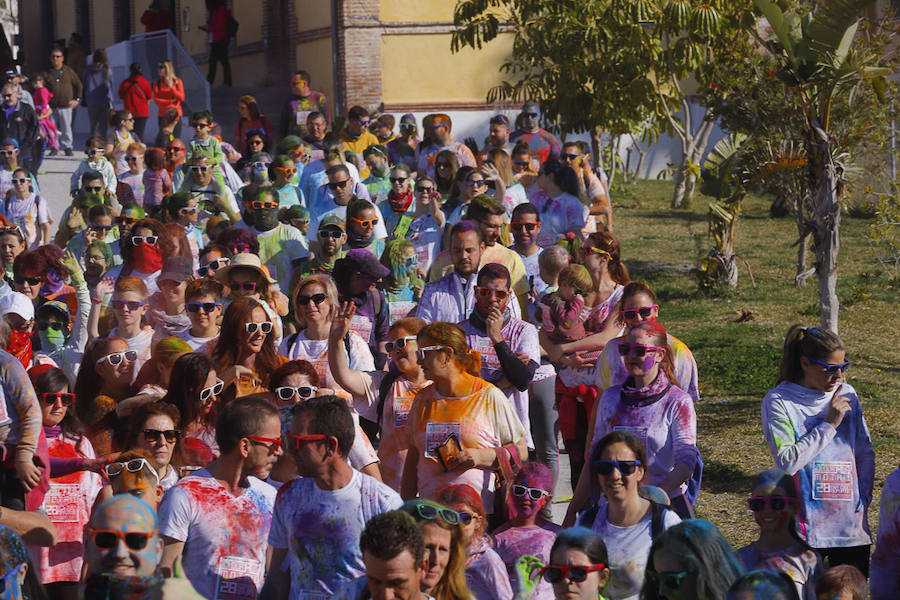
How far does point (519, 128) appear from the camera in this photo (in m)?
17.0

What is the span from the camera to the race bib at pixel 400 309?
367 inches

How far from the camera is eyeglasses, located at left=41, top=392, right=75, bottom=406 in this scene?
251 inches

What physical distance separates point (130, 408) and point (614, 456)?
7.75 feet

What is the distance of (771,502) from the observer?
18.2 ft

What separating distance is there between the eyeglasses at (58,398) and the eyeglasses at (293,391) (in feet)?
3.16

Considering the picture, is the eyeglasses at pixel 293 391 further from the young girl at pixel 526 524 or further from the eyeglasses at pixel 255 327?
the young girl at pixel 526 524

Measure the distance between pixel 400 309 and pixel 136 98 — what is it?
48.1ft

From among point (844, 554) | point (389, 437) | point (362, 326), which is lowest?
point (844, 554)

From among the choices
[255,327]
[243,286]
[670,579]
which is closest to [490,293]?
[255,327]

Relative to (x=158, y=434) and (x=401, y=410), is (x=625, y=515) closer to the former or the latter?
(x=401, y=410)

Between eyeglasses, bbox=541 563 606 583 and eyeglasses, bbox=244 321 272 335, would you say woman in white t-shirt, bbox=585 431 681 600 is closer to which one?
eyeglasses, bbox=541 563 606 583

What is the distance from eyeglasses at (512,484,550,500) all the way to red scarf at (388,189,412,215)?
6.80 meters

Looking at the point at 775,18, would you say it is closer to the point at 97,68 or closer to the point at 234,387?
→ the point at 234,387

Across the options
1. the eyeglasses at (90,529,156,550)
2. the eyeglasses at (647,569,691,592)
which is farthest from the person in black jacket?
the eyeglasses at (647,569,691,592)
